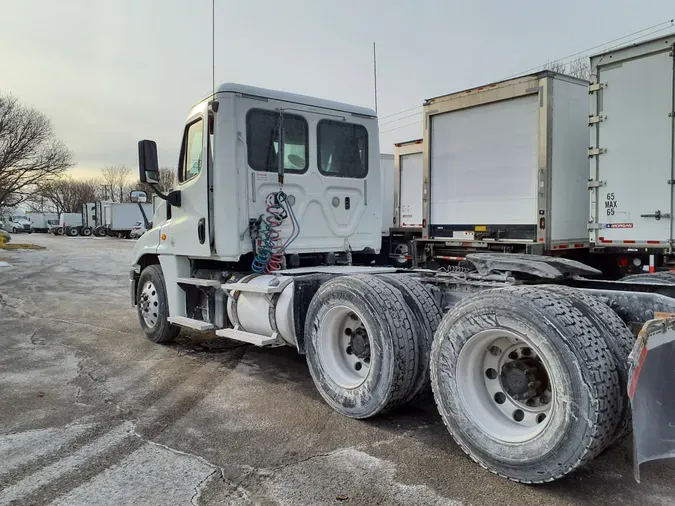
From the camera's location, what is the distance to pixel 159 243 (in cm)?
723

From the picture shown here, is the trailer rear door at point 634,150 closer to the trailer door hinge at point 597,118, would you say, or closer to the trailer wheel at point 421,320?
the trailer door hinge at point 597,118

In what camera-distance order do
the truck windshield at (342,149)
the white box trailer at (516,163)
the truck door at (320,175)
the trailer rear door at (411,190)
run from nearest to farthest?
the truck door at (320,175), the truck windshield at (342,149), the white box trailer at (516,163), the trailer rear door at (411,190)

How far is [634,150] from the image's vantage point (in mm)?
7961

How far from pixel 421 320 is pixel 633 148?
5.55m

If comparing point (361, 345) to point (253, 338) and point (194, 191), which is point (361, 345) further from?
point (194, 191)

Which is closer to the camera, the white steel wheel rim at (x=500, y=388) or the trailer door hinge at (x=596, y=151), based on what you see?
the white steel wheel rim at (x=500, y=388)

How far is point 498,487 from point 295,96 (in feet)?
15.2

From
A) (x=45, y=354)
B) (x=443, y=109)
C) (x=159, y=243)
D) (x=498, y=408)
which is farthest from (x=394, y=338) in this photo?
(x=443, y=109)

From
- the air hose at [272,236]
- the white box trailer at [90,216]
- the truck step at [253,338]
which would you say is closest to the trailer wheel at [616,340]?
the truck step at [253,338]

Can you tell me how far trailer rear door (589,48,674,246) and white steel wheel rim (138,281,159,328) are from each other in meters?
6.42

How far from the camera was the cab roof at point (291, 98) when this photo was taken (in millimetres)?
5930

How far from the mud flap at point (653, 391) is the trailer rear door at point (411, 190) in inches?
412

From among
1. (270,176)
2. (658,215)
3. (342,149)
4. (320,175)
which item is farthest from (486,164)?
(270,176)

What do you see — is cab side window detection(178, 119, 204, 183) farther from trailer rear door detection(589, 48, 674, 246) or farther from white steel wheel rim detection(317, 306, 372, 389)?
trailer rear door detection(589, 48, 674, 246)
